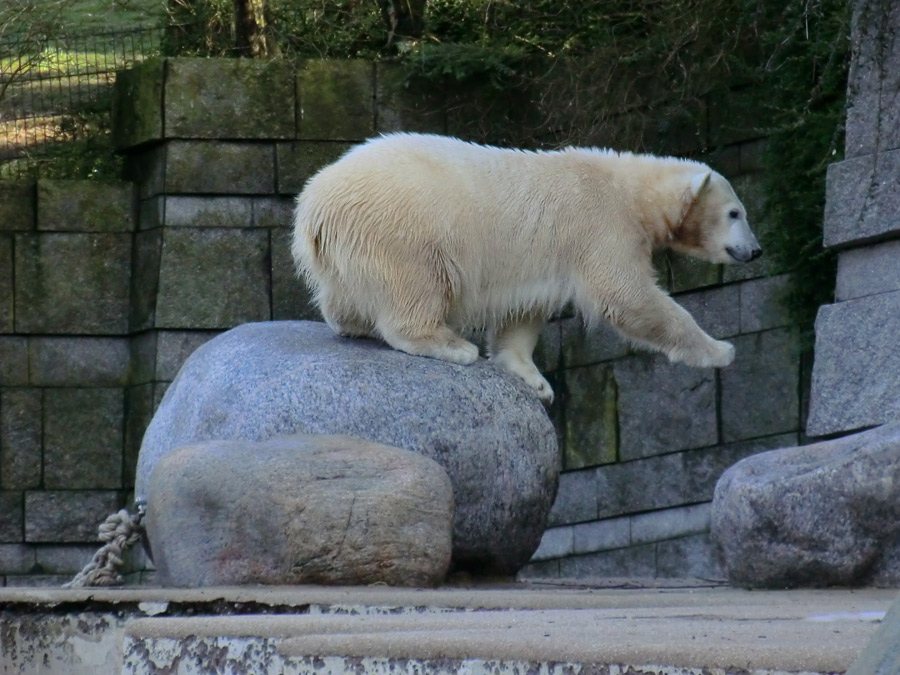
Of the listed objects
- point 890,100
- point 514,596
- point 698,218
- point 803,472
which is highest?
point 890,100

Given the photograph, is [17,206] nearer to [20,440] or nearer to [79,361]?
[79,361]

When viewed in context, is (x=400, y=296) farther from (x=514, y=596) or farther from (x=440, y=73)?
(x=440, y=73)

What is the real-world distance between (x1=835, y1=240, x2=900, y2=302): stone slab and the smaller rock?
2.05 metres

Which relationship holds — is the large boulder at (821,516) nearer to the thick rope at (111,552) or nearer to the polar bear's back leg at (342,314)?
the polar bear's back leg at (342,314)

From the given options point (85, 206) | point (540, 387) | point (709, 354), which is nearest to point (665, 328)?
point (709, 354)

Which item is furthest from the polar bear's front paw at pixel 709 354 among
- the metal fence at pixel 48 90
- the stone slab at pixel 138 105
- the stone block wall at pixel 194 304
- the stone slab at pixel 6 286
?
the metal fence at pixel 48 90

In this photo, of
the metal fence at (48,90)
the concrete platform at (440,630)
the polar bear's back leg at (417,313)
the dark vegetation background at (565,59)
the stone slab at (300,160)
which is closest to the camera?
the concrete platform at (440,630)

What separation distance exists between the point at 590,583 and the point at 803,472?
1081 millimetres

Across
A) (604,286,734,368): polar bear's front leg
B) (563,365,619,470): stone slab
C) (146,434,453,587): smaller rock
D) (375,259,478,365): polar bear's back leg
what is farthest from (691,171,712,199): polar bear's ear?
(563,365,619,470): stone slab

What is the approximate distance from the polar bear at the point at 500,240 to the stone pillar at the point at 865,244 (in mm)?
383

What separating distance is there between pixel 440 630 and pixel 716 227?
10.6ft

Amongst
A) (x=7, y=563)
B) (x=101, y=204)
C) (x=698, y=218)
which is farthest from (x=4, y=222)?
(x=698, y=218)

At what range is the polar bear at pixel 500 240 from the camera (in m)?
4.93

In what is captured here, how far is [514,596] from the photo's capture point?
3.65 metres
